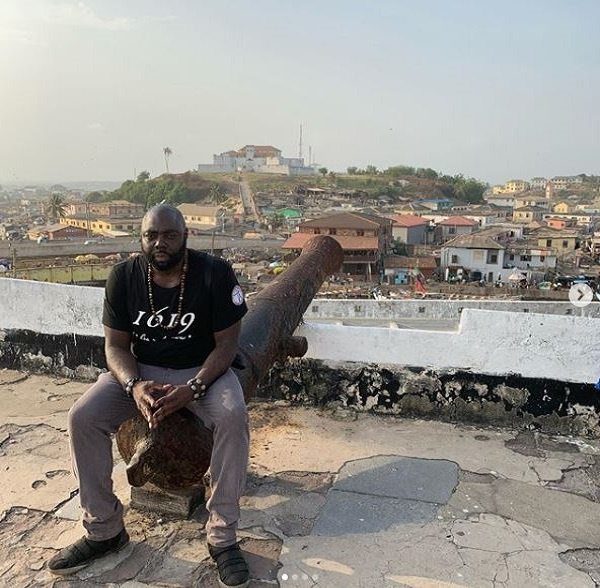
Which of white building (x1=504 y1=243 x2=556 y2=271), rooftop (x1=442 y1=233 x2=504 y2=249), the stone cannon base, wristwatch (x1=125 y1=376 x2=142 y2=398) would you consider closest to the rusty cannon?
the stone cannon base

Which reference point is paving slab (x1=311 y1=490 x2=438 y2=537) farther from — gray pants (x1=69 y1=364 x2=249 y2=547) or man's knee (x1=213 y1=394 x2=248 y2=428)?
man's knee (x1=213 y1=394 x2=248 y2=428)

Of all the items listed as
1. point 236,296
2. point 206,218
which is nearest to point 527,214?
point 206,218

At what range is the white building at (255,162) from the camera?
15088 centimetres

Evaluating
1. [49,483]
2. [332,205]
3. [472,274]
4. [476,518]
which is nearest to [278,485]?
[476,518]

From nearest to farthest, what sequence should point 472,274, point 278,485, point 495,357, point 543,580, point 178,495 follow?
point 543,580
point 178,495
point 278,485
point 495,357
point 472,274

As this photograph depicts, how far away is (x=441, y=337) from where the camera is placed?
14.7ft

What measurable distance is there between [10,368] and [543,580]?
4.76m

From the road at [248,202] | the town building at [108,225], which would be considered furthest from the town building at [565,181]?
the town building at [108,225]

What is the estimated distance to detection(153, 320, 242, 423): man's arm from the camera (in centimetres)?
239

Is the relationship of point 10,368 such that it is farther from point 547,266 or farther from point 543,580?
point 547,266

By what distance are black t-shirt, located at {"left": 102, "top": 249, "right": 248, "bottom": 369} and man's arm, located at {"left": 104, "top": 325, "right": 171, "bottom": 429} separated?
40 mm

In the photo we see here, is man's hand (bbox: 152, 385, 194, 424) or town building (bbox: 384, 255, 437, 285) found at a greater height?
man's hand (bbox: 152, 385, 194, 424)

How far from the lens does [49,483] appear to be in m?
3.38

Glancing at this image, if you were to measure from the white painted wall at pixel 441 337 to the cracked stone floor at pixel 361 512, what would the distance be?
0.50 meters
